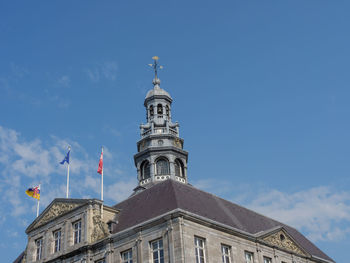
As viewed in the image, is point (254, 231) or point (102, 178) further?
point (102, 178)

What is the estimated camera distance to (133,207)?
145 ft

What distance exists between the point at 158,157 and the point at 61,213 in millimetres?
15734

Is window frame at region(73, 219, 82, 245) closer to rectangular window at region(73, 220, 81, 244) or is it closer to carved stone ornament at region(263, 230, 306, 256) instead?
rectangular window at region(73, 220, 81, 244)

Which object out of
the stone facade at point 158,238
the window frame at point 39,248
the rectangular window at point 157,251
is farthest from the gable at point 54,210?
the rectangular window at point 157,251

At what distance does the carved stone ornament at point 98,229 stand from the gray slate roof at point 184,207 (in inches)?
32.7

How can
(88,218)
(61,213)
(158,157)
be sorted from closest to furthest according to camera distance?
(88,218), (61,213), (158,157)

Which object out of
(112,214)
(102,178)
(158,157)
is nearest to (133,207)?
(112,214)

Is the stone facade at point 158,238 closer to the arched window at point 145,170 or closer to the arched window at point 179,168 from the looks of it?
the arched window at point 145,170

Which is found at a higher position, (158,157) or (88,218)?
(158,157)

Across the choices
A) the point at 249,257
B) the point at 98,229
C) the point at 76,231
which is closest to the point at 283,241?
the point at 249,257

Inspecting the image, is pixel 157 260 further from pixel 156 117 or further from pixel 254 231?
pixel 156 117

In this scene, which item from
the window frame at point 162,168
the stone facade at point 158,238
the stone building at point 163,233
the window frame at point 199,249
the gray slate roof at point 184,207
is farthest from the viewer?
the window frame at point 162,168

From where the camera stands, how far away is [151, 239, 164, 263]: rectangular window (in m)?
37.0

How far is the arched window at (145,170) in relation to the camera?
57866 millimetres
